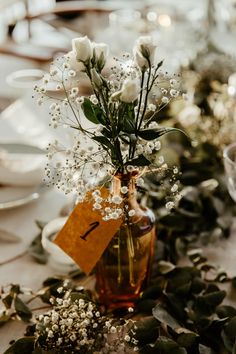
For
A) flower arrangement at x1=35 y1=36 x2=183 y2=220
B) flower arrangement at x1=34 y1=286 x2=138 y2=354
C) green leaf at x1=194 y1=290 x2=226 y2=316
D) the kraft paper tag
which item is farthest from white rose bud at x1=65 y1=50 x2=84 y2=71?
green leaf at x1=194 y1=290 x2=226 y2=316

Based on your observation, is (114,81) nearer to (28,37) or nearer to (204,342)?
(204,342)

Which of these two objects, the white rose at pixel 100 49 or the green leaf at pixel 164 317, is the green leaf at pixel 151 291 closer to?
the green leaf at pixel 164 317

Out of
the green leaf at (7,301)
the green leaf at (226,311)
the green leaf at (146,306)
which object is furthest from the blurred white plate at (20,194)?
the green leaf at (226,311)

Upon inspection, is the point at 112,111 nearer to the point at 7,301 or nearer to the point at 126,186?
the point at 126,186

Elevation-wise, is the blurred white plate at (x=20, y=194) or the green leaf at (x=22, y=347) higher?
the blurred white plate at (x=20, y=194)

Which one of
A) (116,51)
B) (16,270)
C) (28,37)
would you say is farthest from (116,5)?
(16,270)

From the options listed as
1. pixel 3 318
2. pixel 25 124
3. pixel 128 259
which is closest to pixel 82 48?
pixel 128 259

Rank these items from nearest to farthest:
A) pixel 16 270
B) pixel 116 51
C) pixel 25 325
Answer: pixel 25 325 < pixel 16 270 < pixel 116 51
